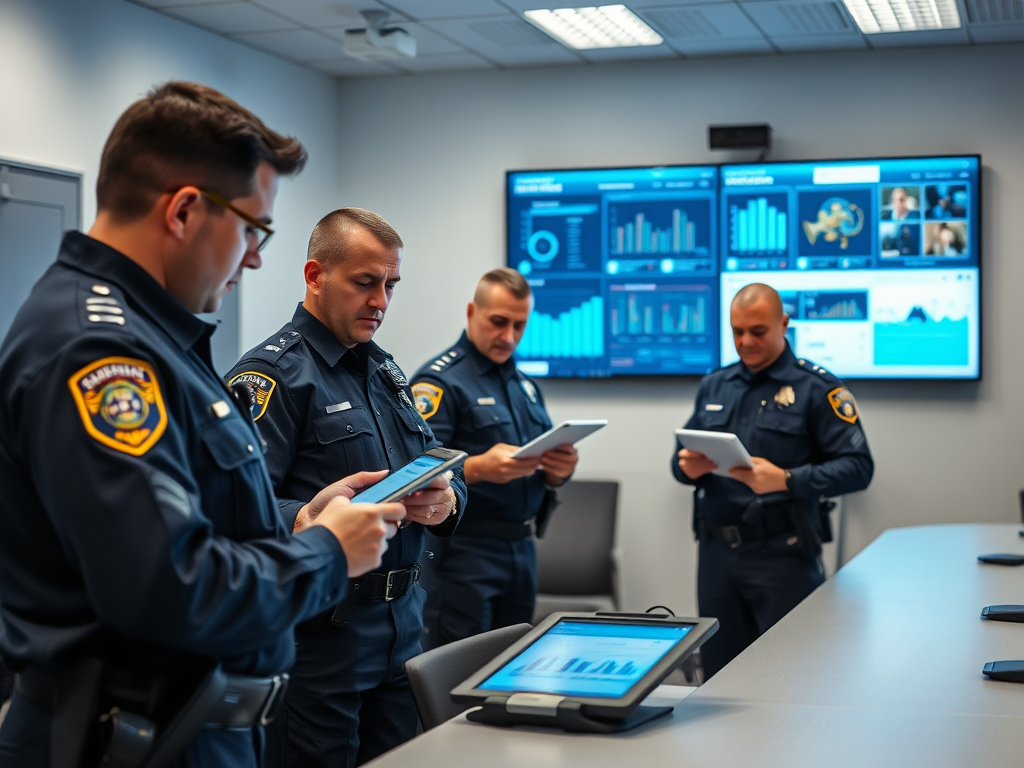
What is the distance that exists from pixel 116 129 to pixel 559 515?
3882mm

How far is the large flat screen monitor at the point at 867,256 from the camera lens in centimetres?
492

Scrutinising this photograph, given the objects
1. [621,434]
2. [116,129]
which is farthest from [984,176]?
[116,129]

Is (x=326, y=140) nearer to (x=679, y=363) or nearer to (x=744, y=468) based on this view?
(x=679, y=363)

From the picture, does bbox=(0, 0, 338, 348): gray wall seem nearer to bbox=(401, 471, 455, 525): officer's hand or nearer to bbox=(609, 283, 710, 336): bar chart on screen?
bbox=(609, 283, 710, 336): bar chart on screen

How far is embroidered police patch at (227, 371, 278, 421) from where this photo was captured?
2.17 meters

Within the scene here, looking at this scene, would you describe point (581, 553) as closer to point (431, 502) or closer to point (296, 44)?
point (296, 44)

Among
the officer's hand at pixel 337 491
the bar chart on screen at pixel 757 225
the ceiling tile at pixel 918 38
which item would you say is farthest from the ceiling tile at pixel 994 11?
the officer's hand at pixel 337 491

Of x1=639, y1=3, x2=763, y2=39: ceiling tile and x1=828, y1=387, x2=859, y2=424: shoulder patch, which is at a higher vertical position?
x1=639, y1=3, x2=763, y2=39: ceiling tile

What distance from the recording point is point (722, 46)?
5.06 metres

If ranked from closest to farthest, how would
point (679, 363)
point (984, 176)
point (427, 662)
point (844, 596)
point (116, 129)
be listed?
point (116, 129), point (427, 662), point (844, 596), point (984, 176), point (679, 363)

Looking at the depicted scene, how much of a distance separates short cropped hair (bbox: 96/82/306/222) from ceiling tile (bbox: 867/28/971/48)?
4125 millimetres

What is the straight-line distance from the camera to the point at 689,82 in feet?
17.5

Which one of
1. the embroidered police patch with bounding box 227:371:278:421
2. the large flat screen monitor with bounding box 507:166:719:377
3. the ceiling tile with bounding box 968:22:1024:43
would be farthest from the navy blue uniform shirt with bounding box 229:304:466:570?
the ceiling tile with bounding box 968:22:1024:43

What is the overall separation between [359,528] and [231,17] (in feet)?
12.2
